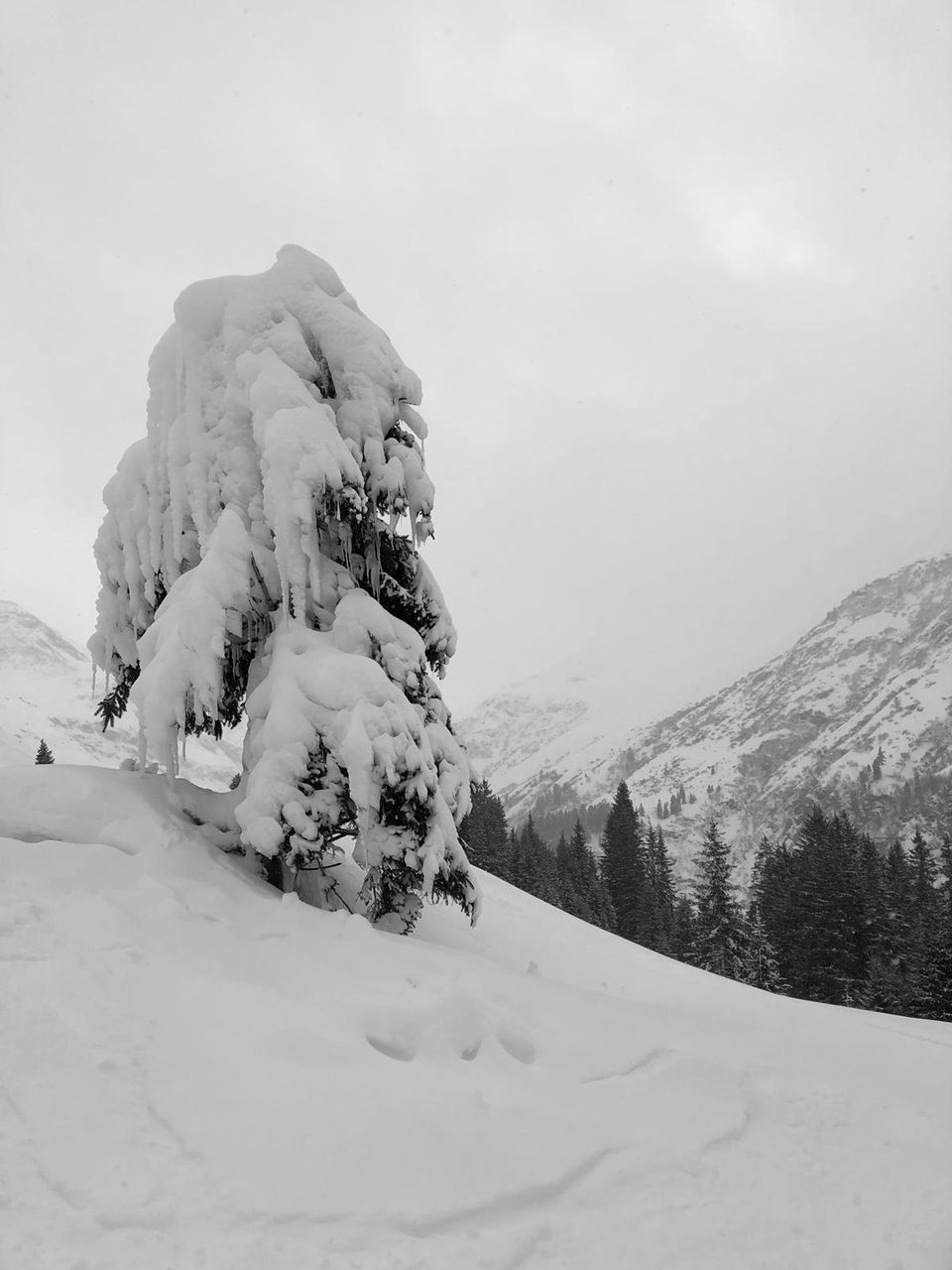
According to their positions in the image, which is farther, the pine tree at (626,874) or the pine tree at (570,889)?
the pine tree at (626,874)

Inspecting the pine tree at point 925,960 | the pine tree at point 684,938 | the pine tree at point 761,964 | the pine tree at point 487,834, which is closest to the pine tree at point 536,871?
the pine tree at point 487,834

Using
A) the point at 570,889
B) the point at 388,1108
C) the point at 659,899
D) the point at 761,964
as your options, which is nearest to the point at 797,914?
the point at 761,964

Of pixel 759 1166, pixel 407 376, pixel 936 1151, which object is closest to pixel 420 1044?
pixel 759 1166

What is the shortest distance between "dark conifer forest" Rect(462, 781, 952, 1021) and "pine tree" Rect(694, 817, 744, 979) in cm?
7

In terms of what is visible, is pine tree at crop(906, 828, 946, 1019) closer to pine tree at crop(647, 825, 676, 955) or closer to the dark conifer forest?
the dark conifer forest

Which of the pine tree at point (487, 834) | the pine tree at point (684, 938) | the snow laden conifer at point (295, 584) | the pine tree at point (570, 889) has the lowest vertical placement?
the pine tree at point (684, 938)

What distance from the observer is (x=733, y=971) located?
128ft

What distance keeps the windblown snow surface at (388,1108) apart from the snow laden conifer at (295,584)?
1.26 meters

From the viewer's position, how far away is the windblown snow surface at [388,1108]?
3.49 m

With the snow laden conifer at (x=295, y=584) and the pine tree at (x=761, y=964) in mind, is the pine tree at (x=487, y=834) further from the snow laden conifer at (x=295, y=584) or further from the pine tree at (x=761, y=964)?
the snow laden conifer at (x=295, y=584)

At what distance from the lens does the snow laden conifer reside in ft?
25.2

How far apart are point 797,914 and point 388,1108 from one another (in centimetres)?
4019

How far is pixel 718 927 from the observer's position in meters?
40.7

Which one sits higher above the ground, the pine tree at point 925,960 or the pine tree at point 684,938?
the pine tree at point 925,960
